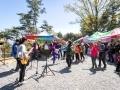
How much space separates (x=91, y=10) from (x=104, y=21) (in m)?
3.38

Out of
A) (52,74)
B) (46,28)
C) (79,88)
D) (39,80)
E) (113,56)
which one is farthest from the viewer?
(46,28)

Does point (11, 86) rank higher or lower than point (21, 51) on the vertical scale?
lower

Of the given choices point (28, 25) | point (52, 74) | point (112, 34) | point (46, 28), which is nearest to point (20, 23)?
point (28, 25)

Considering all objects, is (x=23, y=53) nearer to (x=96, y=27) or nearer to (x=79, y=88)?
(x=79, y=88)

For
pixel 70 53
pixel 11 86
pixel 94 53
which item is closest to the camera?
pixel 11 86

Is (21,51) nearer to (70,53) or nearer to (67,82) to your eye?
(67,82)

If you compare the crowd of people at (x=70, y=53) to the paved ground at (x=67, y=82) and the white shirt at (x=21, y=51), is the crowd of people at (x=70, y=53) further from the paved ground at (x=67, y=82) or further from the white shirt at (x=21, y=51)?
the paved ground at (x=67, y=82)

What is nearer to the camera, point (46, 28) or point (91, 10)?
point (91, 10)

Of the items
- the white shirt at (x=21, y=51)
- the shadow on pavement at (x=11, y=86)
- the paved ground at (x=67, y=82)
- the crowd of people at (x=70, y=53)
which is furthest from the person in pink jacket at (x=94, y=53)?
the shadow on pavement at (x=11, y=86)

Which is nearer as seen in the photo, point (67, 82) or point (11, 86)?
point (11, 86)

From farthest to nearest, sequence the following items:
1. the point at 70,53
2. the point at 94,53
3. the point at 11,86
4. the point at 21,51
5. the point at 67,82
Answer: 1. the point at 70,53
2. the point at 94,53
3. the point at 67,82
4. the point at 21,51
5. the point at 11,86

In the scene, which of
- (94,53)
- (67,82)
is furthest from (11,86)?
(94,53)

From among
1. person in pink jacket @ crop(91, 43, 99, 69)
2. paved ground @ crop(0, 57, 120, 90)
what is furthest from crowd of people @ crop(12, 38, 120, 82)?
paved ground @ crop(0, 57, 120, 90)

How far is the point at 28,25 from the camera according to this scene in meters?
68.2
